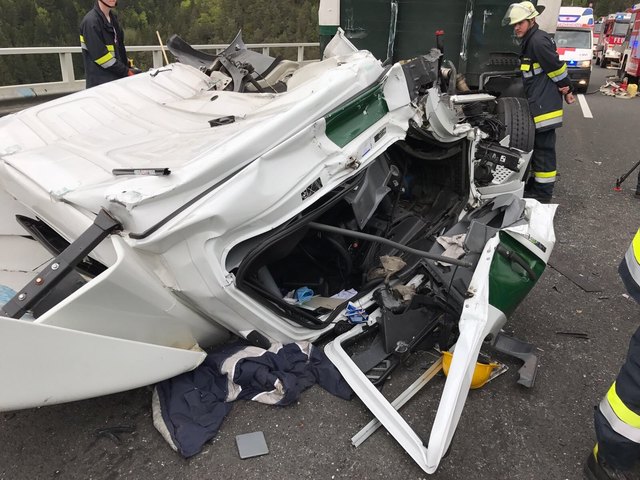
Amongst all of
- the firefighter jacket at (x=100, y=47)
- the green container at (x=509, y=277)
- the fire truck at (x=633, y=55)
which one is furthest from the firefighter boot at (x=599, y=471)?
the fire truck at (x=633, y=55)

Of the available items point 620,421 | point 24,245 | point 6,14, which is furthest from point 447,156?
point 6,14

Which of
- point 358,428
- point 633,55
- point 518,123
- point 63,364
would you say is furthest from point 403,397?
point 633,55

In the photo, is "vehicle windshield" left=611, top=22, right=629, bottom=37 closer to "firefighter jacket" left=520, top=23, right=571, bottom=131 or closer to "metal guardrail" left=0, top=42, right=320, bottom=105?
"metal guardrail" left=0, top=42, right=320, bottom=105

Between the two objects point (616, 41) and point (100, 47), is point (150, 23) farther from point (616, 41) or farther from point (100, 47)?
point (100, 47)

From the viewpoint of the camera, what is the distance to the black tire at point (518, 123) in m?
4.02

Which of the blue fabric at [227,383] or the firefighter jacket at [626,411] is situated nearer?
the firefighter jacket at [626,411]

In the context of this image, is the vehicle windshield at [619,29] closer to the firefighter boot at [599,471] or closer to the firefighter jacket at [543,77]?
the firefighter jacket at [543,77]

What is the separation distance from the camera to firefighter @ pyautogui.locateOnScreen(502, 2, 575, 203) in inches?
174

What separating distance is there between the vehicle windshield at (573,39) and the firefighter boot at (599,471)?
1365 cm

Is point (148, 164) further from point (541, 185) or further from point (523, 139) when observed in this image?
point (541, 185)

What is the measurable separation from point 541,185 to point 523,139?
0.73 meters

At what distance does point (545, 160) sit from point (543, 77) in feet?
2.48

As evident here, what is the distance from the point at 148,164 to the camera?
2.03 meters

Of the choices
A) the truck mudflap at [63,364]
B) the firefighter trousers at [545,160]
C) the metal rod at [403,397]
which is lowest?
the metal rod at [403,397]
